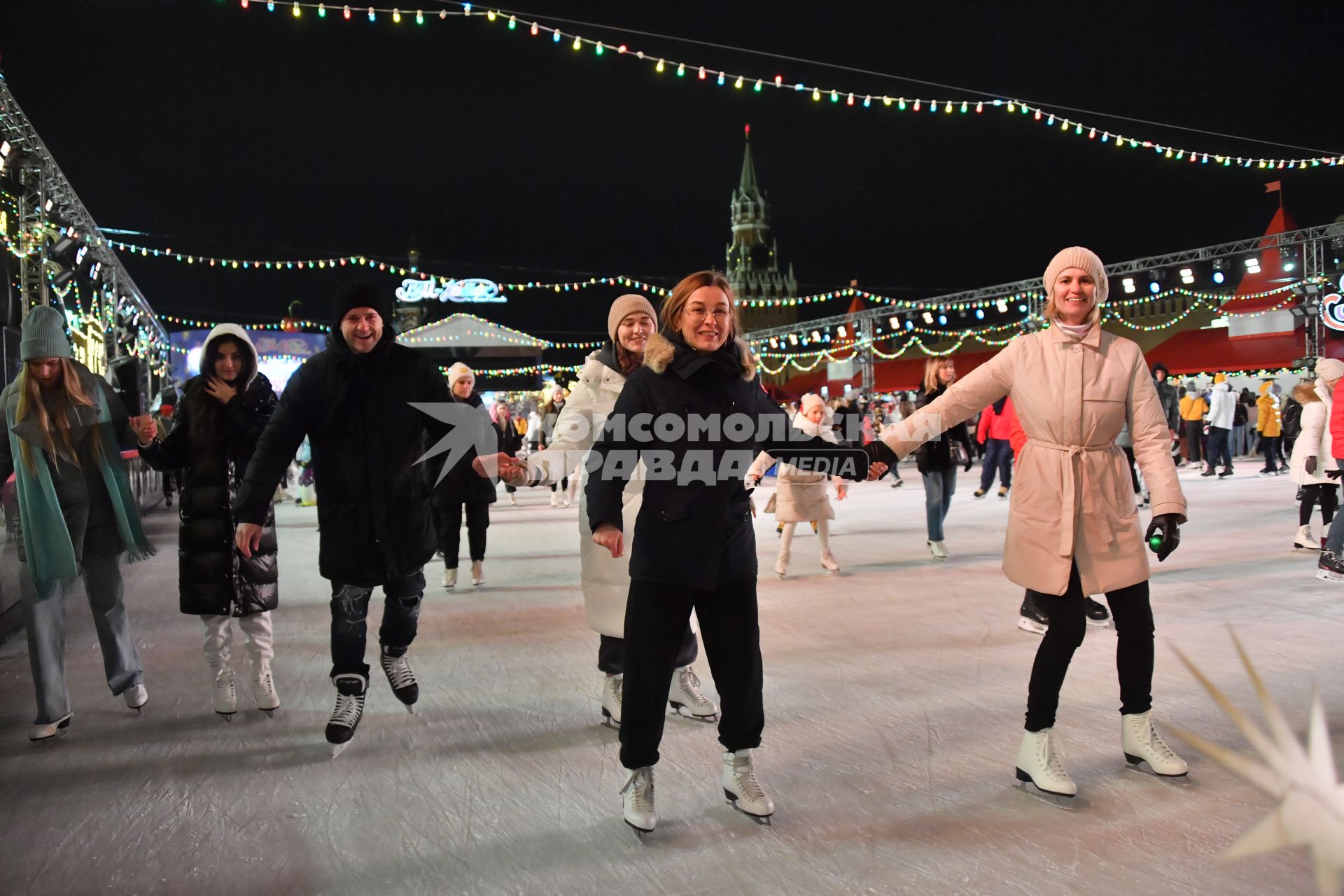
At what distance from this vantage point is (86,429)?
3.16 meters

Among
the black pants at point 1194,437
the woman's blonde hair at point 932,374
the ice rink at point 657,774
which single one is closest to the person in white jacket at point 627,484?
the ice rink at point 657,774

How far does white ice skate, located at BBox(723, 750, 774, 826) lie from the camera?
227cm

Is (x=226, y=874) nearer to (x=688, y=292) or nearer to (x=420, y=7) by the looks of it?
(x=688, y=292)

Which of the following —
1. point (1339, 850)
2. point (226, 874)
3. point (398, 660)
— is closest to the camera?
point (1339, 850)

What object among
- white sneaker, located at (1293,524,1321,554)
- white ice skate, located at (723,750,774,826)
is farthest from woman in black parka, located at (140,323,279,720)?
white sneaker, located at (1293,524,1321,554)

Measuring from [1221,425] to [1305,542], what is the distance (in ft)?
24.7

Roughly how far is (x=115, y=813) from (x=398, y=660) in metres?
0.89

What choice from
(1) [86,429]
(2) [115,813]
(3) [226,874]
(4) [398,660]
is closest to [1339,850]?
(3) [226,874]

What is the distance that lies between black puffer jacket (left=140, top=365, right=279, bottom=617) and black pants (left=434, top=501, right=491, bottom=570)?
2265mm

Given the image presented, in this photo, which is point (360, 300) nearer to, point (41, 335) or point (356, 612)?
point (356, 612)

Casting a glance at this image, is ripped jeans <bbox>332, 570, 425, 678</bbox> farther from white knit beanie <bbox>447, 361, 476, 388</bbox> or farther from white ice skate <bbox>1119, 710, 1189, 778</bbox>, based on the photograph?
white knit beanie <bbox>447, 361, 476, 388</bbox>

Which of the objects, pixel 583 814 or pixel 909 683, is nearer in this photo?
pixel 583 814

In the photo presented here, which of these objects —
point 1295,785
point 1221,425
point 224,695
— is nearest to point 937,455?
point 224,695

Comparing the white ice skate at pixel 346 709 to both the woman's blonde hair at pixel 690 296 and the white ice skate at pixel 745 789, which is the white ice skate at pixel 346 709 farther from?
the woman's blonde hair at pixel 690 296
